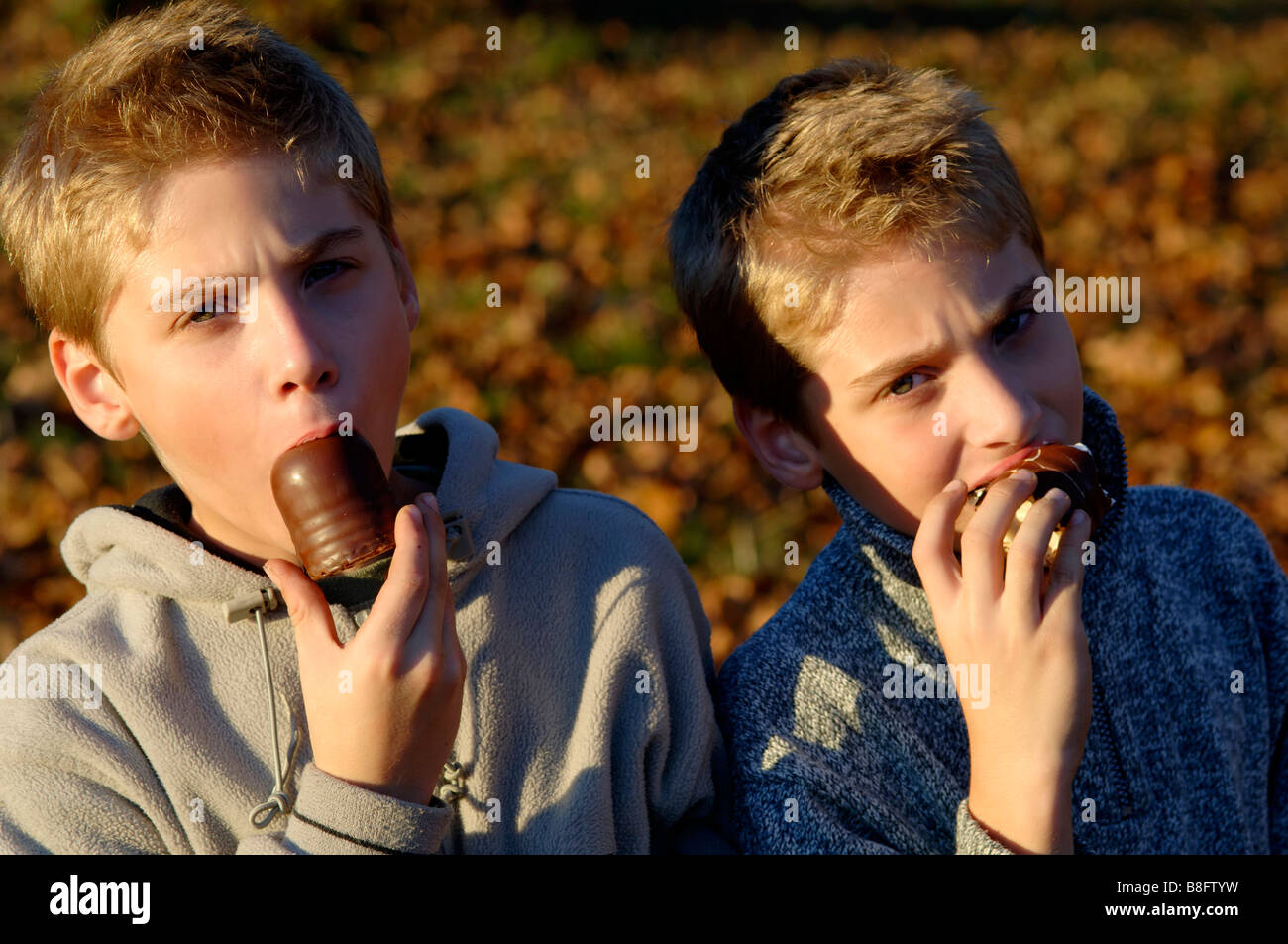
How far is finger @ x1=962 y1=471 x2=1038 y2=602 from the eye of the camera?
2.12m

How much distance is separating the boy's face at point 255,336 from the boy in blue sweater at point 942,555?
0.82m

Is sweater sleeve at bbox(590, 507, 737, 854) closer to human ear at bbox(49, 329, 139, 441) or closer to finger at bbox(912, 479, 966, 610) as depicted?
finger at bbox(912, 479, 966, 610)

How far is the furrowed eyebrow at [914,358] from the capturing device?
2248 mm

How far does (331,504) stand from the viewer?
1.96 metres

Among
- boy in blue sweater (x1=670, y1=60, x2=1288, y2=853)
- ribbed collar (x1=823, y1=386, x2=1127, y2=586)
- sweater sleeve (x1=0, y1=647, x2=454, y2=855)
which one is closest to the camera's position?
sweater sleeve (x1=0, y1=647, x2=454, y2=855)

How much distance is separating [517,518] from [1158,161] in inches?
239

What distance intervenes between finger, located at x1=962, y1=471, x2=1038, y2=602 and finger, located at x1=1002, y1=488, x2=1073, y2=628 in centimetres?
2

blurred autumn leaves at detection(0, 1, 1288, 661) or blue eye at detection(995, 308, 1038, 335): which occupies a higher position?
blurred autumn leaves at detection(0, 1, 1288, 661)

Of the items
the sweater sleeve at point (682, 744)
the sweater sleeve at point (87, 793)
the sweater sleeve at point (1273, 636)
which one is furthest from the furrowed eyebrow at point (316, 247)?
the sweater sleeve at point (1273, 636)

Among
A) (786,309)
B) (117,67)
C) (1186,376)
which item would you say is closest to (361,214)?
(117,67)

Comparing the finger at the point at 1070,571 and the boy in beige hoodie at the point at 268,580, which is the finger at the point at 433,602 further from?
the finger at the point at 1070,571

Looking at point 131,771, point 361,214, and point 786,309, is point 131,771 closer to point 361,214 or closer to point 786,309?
point 361,214

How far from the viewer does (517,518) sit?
2434 millimetres

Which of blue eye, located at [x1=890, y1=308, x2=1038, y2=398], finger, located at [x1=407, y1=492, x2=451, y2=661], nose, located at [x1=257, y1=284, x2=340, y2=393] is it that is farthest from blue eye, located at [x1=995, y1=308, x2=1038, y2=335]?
nose, located at [x1=257, y1=284, x2=340, y2=393]
